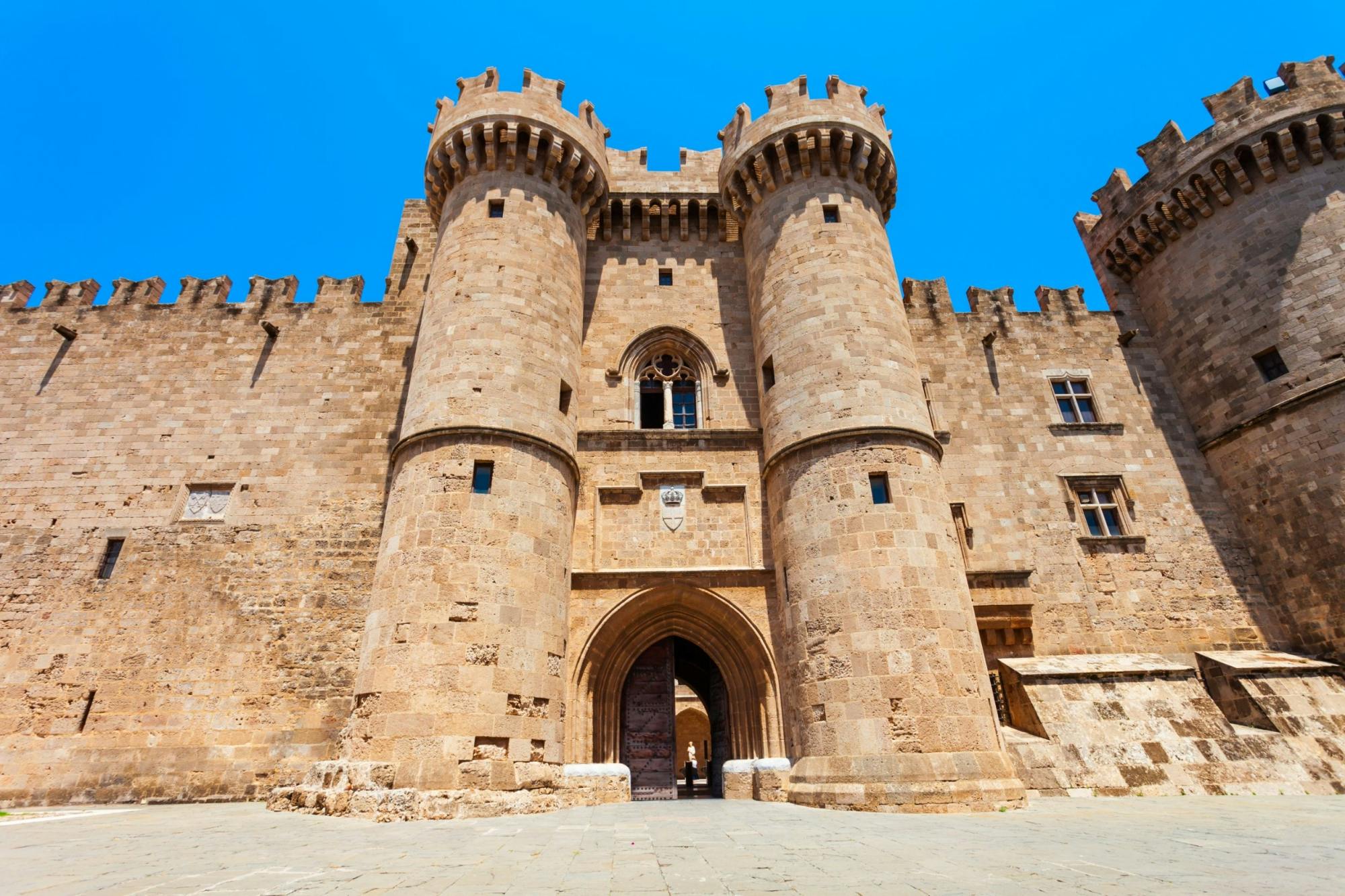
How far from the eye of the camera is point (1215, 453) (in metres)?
13.9

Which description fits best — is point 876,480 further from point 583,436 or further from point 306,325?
point 306,325

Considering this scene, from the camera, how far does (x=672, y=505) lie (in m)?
12.1

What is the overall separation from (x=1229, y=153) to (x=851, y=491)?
12727 millimetres

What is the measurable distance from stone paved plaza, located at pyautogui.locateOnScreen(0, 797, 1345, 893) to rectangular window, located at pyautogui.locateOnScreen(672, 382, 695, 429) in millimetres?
7747

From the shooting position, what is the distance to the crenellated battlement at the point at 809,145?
13.5 m

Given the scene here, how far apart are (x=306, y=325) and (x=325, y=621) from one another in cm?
704

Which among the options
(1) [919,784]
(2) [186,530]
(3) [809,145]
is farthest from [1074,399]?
(2) [186,530]

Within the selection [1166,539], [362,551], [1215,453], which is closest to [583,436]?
[362,551]

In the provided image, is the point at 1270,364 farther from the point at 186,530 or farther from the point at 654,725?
the point at 186,530

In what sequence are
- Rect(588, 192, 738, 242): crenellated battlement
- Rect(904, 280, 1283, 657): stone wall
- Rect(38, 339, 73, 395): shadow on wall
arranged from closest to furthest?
Rect(904, 280, 1283, 657): stone wall
Rect(38, 339, 73, 395): shadow on wall
Rect(588, 192, 738, 242): crenellated battlement

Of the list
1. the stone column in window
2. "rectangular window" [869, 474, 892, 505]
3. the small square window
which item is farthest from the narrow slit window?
the small square window

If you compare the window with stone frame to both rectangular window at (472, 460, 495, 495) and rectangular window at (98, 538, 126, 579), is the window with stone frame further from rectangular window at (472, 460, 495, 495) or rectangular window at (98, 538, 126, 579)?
rectangular window at (98, 538, 126, 579)

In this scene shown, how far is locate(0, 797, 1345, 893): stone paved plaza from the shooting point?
12.0 feet

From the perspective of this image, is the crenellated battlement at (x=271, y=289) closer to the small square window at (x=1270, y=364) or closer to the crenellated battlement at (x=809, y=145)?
the crenellated battlement at (x=809, y=145)
